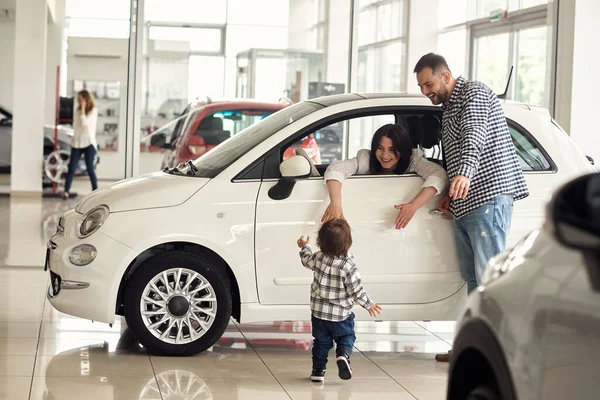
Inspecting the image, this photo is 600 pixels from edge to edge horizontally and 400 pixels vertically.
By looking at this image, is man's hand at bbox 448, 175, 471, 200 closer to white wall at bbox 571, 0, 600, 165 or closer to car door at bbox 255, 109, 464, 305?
car door at bbox 255, 109, 464, 305

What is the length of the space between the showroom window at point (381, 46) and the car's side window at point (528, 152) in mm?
6898

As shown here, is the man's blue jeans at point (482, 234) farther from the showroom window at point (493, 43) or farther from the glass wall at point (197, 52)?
the showroom window at point (493, 43)

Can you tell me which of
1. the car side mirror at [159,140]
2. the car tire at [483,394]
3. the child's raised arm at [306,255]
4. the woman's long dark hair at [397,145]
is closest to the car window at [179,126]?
the car side mirror at [159,140]

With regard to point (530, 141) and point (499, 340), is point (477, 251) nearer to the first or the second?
point (530, 141)

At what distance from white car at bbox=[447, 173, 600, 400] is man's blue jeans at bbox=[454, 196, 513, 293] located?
291 centimetres

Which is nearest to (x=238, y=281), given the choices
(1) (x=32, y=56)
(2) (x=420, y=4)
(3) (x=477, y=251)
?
(3) (x=477, y=251)

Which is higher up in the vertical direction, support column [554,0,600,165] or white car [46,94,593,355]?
support column [554,0,600,165]

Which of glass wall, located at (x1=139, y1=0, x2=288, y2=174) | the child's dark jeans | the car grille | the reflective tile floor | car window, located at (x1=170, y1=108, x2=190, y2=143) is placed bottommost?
the reflective tile floor

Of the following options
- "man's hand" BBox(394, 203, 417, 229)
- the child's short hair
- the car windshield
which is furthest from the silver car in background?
the child's short hair

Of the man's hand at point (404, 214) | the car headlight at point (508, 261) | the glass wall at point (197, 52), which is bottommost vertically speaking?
the man's hand at point (404, 214)

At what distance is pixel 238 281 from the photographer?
5.68m

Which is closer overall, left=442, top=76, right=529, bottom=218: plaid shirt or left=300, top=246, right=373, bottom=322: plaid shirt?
left=300, top=246, right=373, bottom=322: plaid shirt

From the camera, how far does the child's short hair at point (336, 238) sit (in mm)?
5082

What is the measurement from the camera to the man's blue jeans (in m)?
5.51
